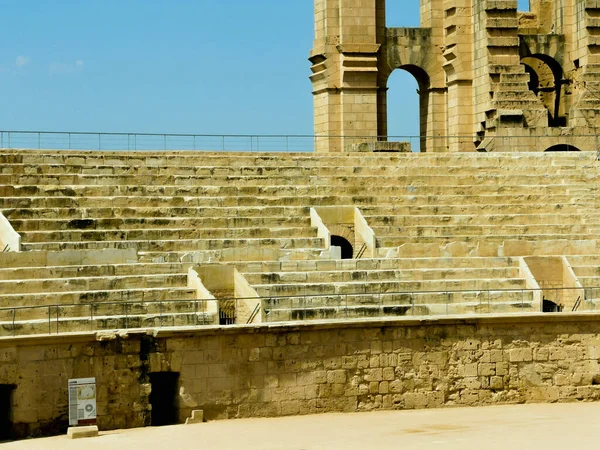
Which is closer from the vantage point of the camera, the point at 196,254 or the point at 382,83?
the point at 196,254

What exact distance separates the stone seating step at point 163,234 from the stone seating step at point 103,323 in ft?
10.8

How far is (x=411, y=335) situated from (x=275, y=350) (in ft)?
8.39

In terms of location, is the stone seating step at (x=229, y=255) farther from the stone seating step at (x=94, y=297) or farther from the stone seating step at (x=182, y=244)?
the stone seating step at (x=94, y=297)

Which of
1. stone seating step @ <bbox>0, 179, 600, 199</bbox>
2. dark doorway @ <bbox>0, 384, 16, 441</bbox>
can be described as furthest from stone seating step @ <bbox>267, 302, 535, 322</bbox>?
stone seating step @ <bbox>0, 179, 600, 199</bbox>

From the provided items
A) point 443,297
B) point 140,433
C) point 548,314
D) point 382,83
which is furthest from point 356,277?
point 382,83

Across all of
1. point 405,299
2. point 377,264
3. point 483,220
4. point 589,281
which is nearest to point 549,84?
point 483,220

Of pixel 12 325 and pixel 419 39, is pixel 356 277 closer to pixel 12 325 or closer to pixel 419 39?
pixel 12 325

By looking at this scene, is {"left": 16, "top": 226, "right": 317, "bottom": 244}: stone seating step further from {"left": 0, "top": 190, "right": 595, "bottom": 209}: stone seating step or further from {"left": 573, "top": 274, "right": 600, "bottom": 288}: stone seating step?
{"left": 573, "top": 274, "right": 600, "bottom": 288}: stone seating step

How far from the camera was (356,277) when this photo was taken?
2611 centimetres

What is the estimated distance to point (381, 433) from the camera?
22078 mm

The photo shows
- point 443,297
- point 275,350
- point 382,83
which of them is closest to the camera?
point 275,350

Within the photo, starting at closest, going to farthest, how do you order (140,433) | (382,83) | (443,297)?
1. (140,433)
2. (443,297)
3. (382,83)

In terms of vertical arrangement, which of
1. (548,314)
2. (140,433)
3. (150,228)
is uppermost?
(150,228)

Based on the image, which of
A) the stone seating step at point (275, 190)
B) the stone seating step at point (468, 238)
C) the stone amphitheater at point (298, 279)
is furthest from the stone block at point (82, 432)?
the stone seating step at point (468, 238)
